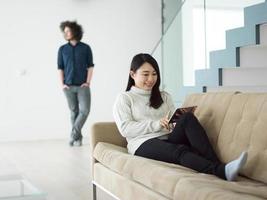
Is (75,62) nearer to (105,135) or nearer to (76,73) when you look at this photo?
(76,73)

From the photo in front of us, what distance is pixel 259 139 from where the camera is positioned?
220 cm

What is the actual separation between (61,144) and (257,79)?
3091mm

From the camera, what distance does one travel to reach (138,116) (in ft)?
9.45

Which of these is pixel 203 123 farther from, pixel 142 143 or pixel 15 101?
pixel 15 101

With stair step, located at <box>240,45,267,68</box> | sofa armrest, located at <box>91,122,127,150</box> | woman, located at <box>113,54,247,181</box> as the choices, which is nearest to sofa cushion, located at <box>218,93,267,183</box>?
woman, located at <box>113,54,247,181</box>

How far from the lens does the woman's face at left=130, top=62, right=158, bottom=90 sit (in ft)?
9.53

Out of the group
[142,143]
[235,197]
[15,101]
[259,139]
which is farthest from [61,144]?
[235,197]

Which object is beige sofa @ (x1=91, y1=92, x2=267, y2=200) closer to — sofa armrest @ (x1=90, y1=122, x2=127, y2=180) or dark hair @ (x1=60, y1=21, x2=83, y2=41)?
sofa armrest @ (x1=90, y1=122, x2=127, y2=180)

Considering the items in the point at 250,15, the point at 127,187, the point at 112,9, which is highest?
the point at 112,9

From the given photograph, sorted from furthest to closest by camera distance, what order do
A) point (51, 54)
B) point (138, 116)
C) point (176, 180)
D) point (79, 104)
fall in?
point (51, 54) < point (79, 104) < point (138, 116) < point (176, 180)

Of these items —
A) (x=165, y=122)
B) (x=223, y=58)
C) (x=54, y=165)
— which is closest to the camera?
(x=165, y=122)

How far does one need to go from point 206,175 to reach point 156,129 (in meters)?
0.69

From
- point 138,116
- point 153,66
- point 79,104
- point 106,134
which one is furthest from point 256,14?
point 79,104

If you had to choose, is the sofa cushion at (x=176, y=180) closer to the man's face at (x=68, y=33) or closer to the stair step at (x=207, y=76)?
the stair step at (x=207, y=76)
